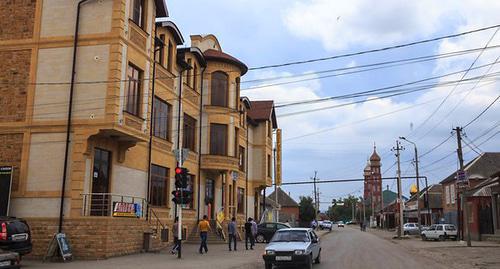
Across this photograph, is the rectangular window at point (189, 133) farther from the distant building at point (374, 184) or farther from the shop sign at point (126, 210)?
the distant building at point (374, 184)

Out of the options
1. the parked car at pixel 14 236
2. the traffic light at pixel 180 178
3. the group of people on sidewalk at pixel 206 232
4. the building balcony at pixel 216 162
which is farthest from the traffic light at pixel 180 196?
the building balcony at pixel 216 162

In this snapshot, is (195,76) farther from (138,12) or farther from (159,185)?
(138,12)

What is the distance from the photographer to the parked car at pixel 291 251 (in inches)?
648

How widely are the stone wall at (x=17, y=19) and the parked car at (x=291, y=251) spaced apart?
47.5 feet

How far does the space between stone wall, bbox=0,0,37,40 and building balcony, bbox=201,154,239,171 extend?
593 inches

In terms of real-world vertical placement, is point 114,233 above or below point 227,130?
below

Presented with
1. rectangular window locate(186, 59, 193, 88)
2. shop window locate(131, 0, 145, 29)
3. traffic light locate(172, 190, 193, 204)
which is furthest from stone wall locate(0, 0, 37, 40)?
rectangular window locate(186, 59, 193, 88)

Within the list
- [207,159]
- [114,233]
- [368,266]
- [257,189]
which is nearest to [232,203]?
[207,159]

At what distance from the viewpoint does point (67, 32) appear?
22.2 meters

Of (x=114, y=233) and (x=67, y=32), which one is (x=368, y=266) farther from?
(x=67, y=32)

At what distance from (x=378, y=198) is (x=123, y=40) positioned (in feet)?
414

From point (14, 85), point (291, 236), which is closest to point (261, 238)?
point (291, 236)

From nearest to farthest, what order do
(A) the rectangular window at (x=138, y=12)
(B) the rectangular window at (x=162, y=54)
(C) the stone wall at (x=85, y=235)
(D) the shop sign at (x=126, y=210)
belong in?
(C) the stone wall at (x=85, y=235) → (D) the shop sign at (x=126, y=210) → (A) the rectangular window at (x=138, y=12) → (B) the rectangular window at (x=162, y=54)

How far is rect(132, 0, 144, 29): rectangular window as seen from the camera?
2341cm
